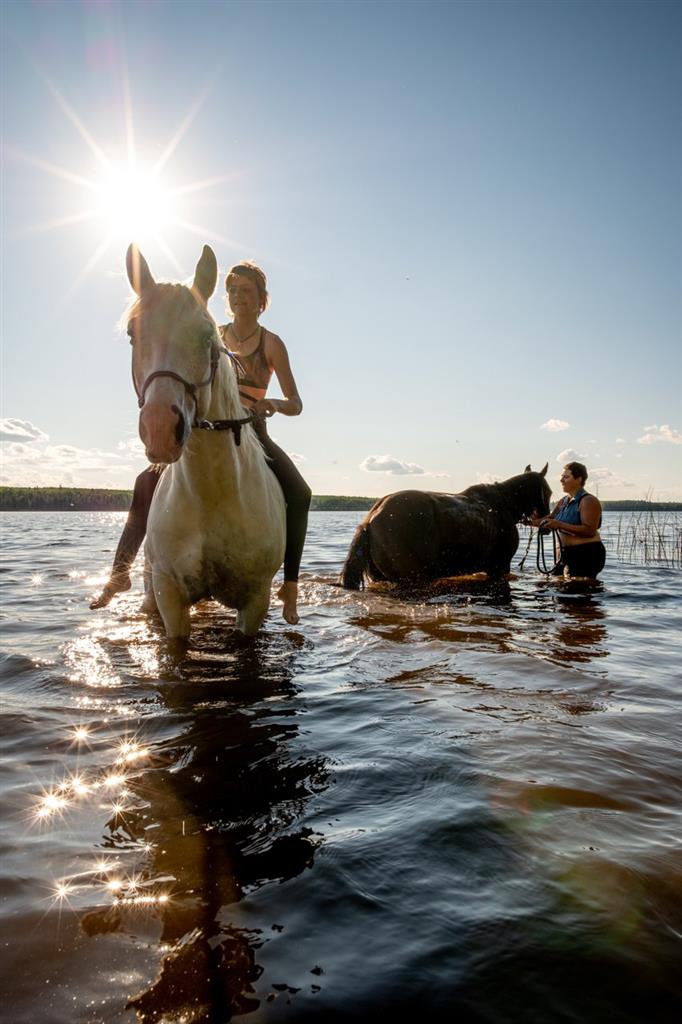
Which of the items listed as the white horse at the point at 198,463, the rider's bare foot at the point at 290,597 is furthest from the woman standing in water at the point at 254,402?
the white horse at the point at 198,463

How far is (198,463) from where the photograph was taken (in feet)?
13.9

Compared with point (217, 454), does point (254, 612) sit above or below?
below

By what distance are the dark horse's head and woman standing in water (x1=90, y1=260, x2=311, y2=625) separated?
24.7ft

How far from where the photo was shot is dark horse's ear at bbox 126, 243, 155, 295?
11.9 feet

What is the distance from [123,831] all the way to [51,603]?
22.1 ft

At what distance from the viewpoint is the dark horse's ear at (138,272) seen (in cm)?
362

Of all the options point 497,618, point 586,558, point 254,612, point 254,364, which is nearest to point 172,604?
point 254,612

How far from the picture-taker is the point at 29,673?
4871 millimetres

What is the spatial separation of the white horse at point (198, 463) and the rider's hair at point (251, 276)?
985mm

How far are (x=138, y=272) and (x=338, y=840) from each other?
3.15m

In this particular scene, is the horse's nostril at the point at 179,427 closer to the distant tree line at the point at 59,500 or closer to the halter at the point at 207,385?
the halter at the point at 207,385

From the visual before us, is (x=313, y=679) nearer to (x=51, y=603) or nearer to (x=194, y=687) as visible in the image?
(x=194, y=687)

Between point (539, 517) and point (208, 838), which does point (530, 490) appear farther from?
point (208, 838)

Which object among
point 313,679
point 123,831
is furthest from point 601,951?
point 313,679
